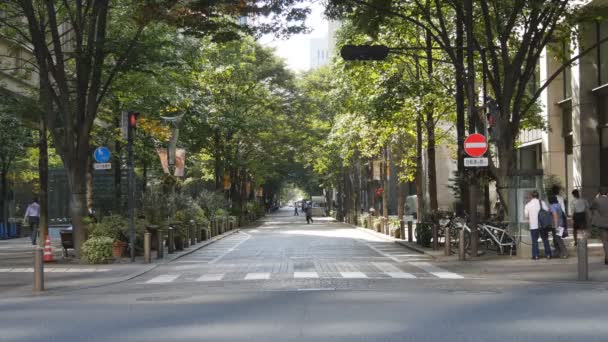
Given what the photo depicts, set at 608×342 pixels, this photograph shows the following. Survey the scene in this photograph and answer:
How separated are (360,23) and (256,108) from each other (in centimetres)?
3573

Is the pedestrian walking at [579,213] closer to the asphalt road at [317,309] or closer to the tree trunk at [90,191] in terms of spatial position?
the asphalt road at [317,309]

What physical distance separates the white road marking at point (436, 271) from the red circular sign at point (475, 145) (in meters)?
3.27

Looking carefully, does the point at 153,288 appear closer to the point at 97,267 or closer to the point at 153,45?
the point at 97,267

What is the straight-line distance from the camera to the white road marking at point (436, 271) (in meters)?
17.0

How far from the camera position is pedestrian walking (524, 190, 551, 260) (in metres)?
20.3

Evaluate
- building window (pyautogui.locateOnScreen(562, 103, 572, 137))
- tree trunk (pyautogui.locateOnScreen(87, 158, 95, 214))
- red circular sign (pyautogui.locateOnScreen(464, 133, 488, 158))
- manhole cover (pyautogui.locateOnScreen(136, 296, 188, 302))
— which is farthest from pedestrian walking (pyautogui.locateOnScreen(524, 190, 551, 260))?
tree trunk (pyautogui.locateOnScreen(87, 158, 95, 214))

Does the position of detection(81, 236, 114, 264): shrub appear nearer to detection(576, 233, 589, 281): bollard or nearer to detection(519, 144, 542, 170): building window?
detection(576, 233, 589, 281): bollard

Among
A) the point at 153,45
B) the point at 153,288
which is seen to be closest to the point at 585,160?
the point at 153,45

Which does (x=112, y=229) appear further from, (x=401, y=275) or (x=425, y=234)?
(x=425, y=234)

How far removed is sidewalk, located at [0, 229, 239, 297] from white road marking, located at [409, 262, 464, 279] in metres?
6.99

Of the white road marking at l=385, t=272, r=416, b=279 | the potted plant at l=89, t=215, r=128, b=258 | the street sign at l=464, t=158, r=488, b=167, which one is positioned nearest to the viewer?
the white road marking at l=385, t=272, r=416, b=279

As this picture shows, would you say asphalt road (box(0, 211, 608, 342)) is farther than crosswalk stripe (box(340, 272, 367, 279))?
No

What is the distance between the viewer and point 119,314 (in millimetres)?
11125

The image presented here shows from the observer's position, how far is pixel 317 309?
11.1m
